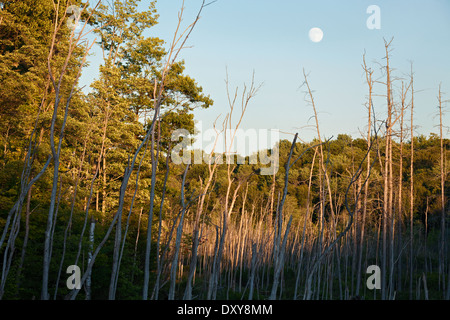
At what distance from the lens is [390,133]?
9.10 metres

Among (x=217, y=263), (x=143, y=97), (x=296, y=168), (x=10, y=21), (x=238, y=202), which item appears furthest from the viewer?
(x=296, y=168)

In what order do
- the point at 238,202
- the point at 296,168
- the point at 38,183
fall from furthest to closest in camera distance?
the point at 296,168 < the point at 238,202 < the point at 38,183

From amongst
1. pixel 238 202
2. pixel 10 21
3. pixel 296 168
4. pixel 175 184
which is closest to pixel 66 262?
pixel 175 184

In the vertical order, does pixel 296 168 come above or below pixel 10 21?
below

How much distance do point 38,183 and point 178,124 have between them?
693cm

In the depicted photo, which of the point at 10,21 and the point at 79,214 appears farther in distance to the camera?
the point at 10,21

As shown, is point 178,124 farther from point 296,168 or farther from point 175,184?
point 296,168

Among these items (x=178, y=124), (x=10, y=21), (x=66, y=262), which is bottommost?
(x=66, y=262)

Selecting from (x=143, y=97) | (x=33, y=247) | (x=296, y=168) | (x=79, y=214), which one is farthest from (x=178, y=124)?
(x=296, y=168)

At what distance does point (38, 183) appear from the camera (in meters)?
10.5
